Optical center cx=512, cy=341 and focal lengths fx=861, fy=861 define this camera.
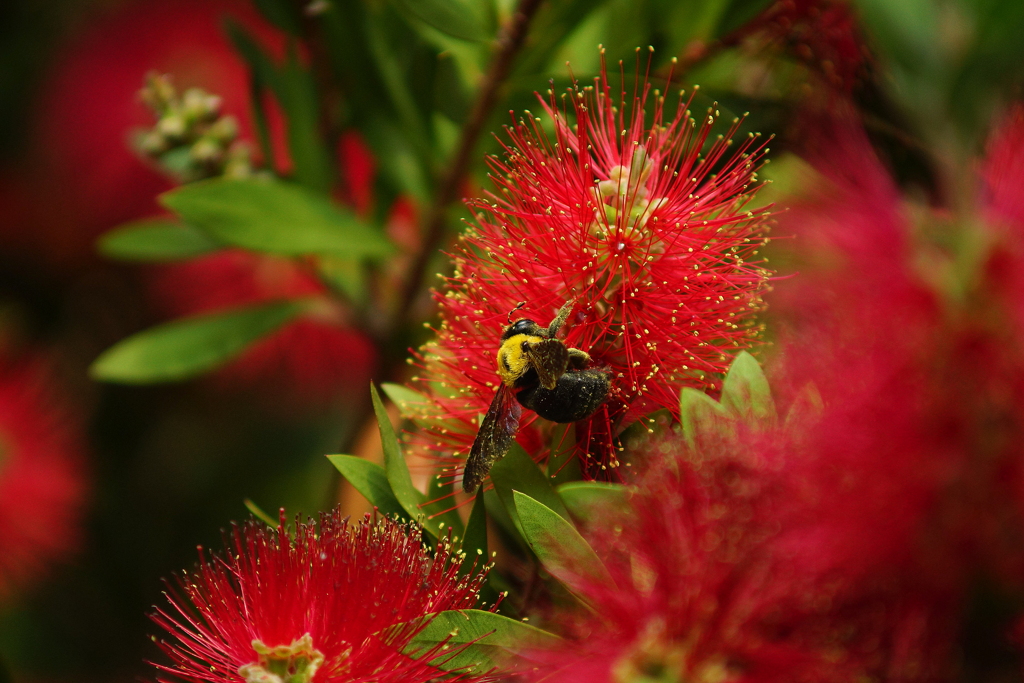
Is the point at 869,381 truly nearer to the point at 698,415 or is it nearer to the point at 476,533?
the point at 698,415

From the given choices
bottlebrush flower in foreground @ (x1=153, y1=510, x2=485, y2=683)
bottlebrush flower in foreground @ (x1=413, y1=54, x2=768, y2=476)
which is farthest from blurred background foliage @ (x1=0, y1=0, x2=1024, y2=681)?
bottlebrush flower in foreground @ (x1=153, y1=510, x2=485, y2=683)

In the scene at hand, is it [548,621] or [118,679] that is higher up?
[548,621]

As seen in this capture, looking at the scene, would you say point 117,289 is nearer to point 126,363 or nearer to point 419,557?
point 126,363

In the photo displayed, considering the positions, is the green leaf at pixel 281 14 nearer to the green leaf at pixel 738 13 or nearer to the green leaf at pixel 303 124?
the green leaf at pixel 303 124

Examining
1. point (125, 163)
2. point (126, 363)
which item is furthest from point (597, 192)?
point (125, 163)

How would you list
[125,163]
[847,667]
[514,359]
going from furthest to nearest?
[125,163] < [514,359] < [847,667]

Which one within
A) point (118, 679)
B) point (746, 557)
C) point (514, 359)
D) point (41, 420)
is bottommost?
point (118, 679)

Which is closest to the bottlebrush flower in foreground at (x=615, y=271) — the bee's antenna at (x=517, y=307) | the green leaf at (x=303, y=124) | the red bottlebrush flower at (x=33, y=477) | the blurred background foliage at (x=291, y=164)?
the bee's antenna at (x=517, y=307)
